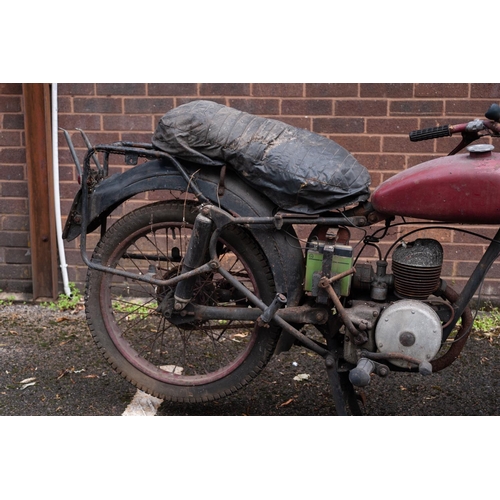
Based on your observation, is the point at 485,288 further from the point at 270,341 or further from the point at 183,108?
the point at 183,108

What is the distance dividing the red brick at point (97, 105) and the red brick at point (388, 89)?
1806 mm

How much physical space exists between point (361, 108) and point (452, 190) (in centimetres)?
203

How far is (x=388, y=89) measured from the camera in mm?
4750

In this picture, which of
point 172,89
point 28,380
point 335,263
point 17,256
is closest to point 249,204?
point 335,263

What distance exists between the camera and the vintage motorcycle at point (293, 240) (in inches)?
120

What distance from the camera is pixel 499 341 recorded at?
4.53 metres

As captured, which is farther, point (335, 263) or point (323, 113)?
point (323, 113)

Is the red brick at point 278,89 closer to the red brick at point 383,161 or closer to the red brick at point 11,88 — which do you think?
the red brick at point 383,161

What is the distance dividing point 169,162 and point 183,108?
0.89ft

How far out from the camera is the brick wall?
474 centimetres

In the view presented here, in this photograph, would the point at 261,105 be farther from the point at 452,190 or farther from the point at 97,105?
the point at 452,190

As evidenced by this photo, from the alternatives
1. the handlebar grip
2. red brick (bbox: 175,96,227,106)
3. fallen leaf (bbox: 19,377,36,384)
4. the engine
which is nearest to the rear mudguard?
the engine

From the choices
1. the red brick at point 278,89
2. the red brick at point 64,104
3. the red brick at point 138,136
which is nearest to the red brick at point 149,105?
the red brick at point 138,136

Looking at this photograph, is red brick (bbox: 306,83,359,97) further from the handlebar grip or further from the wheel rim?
the handlebar grip
